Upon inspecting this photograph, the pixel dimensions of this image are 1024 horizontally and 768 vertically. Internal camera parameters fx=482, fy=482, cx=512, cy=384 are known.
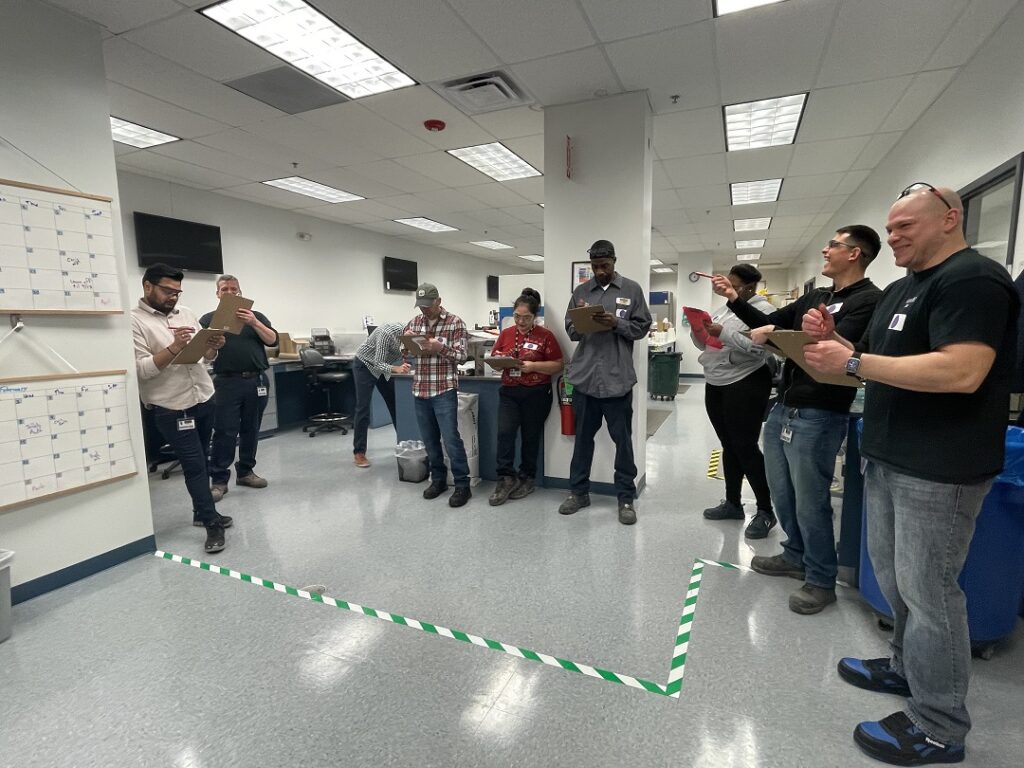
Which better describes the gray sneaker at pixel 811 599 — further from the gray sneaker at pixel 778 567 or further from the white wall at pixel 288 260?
the white wall at pixel 288 260

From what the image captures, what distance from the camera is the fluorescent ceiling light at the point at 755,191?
18.7 feet

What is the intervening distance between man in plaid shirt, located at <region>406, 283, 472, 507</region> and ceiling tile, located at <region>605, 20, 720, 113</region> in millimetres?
1848

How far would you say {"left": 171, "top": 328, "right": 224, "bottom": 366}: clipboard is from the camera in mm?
2504

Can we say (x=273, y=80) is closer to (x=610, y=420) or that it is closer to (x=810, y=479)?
(x=610, y=420)

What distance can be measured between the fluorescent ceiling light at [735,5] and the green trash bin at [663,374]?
18.0ft

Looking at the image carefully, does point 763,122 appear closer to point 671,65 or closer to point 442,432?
point 671,65

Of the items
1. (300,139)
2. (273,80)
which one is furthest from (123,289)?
(300,139)

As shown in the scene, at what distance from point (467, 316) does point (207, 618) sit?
378 inches

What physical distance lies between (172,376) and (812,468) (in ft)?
10.6

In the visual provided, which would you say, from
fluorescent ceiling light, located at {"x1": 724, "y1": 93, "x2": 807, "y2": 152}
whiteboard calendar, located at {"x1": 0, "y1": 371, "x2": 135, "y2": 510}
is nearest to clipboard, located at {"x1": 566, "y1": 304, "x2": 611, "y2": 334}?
fluorescent ceiling light, located at {"x1": 724, "y1": 93, "x2": 807, "y2": 152}

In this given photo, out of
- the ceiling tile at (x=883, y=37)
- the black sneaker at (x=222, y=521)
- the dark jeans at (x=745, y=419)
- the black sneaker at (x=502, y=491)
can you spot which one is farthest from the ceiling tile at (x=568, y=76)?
the black sneaker at (x=222, y=521)

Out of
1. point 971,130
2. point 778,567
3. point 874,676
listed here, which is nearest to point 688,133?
point 971,130

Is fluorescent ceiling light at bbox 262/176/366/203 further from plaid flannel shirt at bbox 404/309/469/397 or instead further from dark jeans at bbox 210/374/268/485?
plaid flannel shirt at bbox 404/309/469/397

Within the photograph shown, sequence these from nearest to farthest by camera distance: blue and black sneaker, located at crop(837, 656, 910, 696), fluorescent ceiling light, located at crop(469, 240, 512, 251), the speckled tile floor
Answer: the speckled tile floor, blue and black sneaker, located at crop(837, 656, 910, 696), fluorescent ceiling light, located at crop(469, 240, 512, 251)
